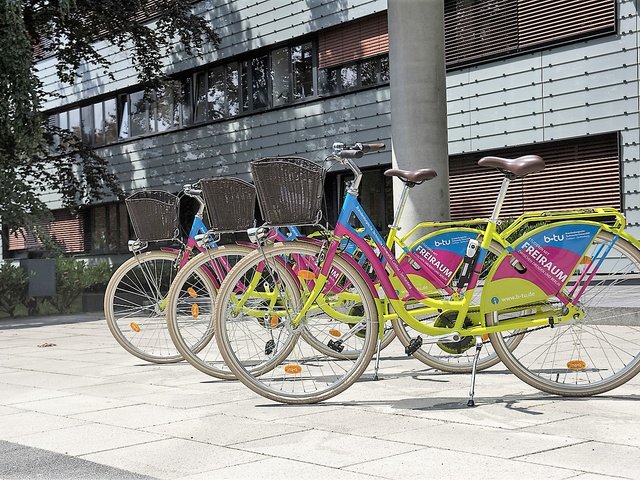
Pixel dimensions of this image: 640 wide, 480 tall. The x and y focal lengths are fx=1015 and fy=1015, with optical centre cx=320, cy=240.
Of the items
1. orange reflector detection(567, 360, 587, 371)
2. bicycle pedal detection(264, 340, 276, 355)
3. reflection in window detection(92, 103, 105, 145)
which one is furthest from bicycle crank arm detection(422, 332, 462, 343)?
reflection in window detection(92, 103, 105, 145)

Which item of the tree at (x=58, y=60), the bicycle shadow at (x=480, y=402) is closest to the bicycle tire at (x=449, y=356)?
the bicycle shadow at (x=480, y=402)

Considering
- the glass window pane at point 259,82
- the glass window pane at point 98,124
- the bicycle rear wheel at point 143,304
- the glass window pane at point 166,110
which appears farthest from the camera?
the glass window pane at point 98,124

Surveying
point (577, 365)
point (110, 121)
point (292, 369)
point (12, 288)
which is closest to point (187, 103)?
point (110, 121)

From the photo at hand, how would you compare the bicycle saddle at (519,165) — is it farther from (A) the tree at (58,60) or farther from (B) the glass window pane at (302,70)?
(B) the glass window pane at (302,70)

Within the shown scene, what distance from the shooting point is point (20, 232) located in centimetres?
1703

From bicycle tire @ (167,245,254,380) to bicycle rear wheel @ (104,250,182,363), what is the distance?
570mm

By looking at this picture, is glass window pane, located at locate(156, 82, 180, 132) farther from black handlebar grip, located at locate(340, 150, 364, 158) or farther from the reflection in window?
black handlebar grip, located at locate(340, 150, 364, 158)

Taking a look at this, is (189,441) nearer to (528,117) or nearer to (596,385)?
(596,385)

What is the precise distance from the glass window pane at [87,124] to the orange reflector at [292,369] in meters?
25.3

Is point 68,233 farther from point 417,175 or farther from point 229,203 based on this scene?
point 417,175

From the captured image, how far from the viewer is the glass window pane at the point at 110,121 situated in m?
29.1

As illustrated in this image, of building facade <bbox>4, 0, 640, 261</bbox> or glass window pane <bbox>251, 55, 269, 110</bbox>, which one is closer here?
building facade <bbox>4, 0, 640, 261</bbox>

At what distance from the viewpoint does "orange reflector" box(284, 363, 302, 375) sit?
600 cm

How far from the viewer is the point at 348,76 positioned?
2131 cm
